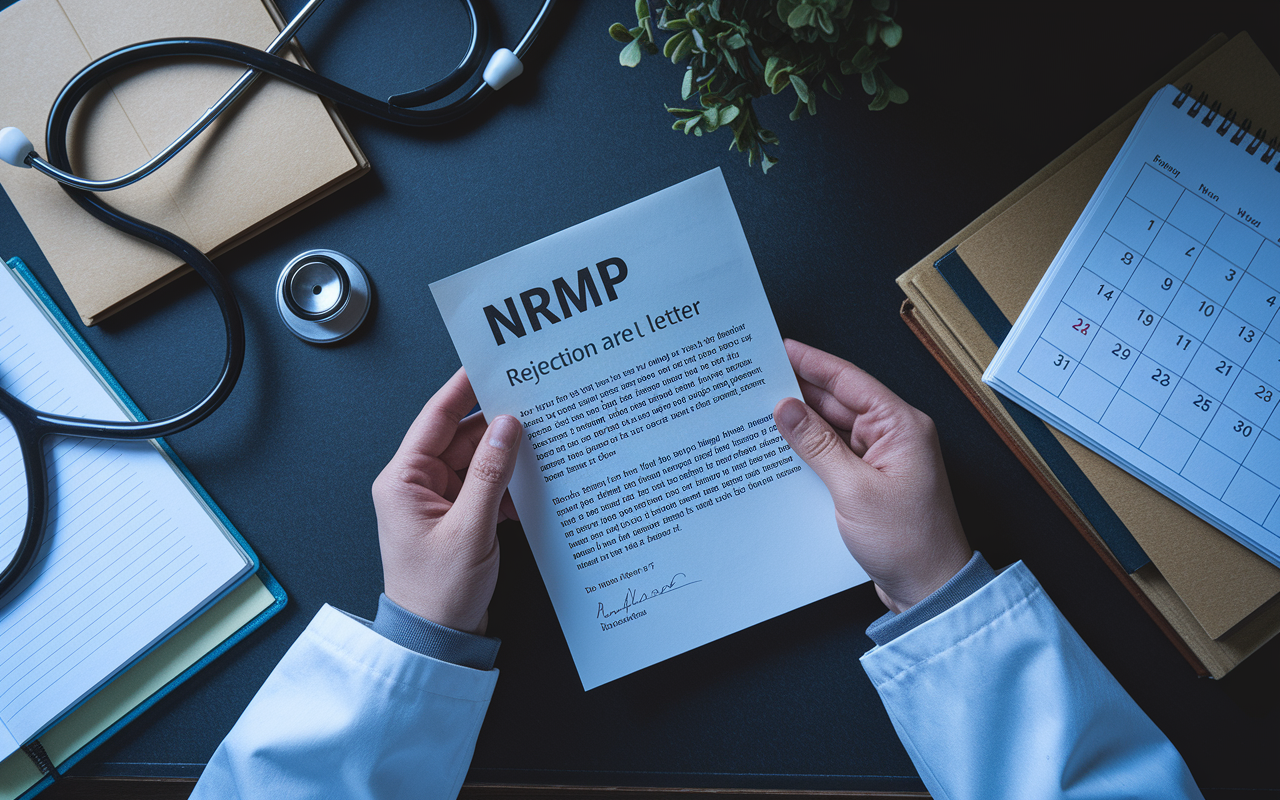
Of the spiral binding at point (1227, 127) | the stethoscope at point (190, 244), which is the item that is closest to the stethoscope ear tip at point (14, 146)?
the stethoscope at point (190, 244)

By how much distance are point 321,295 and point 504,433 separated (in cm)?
26

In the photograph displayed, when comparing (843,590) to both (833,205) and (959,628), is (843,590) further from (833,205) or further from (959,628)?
(833,205)

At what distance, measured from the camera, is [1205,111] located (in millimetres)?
660

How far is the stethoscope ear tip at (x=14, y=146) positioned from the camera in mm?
655

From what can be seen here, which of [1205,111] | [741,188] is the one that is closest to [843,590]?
[741,188]

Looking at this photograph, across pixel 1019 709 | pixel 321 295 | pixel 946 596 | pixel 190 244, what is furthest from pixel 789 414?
pixel 190 244

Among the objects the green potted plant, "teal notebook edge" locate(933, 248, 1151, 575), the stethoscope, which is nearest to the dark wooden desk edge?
the stethoscope

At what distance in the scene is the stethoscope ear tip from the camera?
0.65m

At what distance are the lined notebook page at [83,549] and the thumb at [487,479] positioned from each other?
0.27m

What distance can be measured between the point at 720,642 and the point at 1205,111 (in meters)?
0.70

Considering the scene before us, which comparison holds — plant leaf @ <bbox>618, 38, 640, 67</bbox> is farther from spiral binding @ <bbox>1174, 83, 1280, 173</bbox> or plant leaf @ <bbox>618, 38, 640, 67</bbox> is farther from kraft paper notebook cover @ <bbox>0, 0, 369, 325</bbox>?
spiral binding @ <bbox>1174, 83, 1280, 173</bbox>

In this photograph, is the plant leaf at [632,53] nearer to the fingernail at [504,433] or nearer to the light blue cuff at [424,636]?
the fingernail at [504,433]
